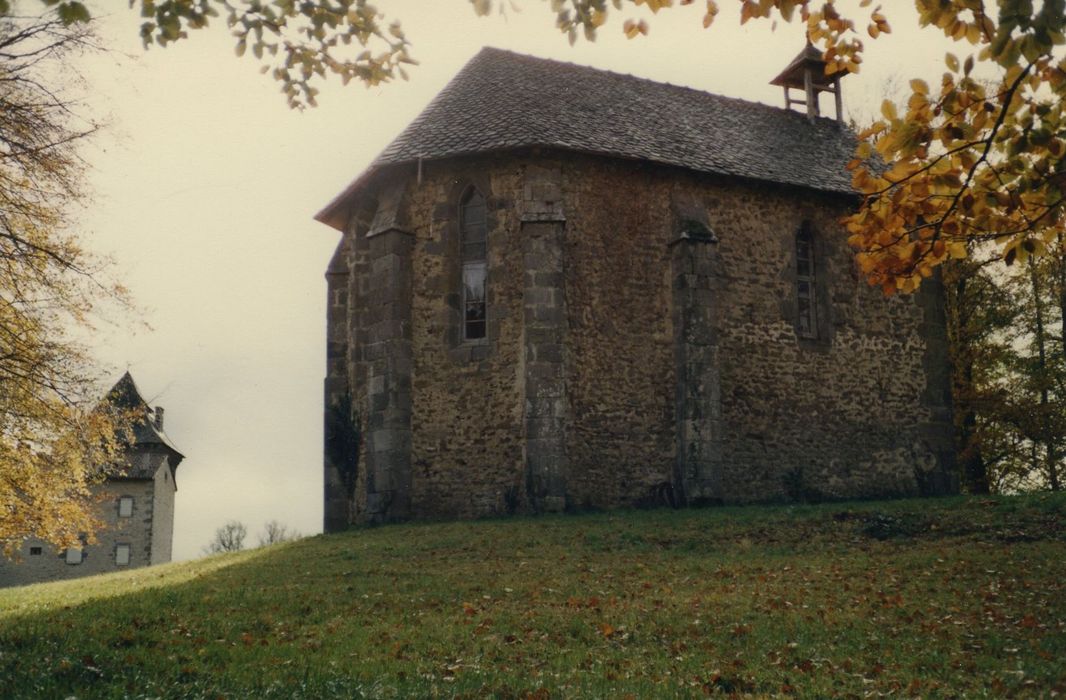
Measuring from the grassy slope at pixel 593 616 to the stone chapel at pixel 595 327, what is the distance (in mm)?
3280

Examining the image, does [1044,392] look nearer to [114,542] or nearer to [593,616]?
[593,616]

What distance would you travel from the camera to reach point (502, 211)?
72.8ft

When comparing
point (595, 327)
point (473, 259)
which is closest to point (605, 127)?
point (473, 259)

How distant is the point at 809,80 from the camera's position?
3078 cm

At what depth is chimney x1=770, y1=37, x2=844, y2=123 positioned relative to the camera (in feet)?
100

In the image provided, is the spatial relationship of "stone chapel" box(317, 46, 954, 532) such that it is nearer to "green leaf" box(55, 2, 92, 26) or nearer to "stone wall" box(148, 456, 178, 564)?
"green leaf" box(55, 2, 92, 26)

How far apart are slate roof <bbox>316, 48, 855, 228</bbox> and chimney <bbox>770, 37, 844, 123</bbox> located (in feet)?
6.72

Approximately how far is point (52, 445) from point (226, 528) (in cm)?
5589

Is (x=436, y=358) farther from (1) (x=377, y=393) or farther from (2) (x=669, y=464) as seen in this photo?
(2) (x=669, y=464)

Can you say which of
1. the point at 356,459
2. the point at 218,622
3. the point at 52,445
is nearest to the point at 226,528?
the point at 356,459

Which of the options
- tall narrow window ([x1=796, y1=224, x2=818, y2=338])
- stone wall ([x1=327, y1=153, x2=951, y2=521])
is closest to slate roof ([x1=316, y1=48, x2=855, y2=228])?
stone wall ([x1=327, y1=153, x2=951, y2=521])

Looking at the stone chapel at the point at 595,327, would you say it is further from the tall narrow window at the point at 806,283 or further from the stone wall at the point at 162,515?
the stone wall at the point at 162,515

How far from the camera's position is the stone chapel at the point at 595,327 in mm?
21359

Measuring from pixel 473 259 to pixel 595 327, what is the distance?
2.90 metres
